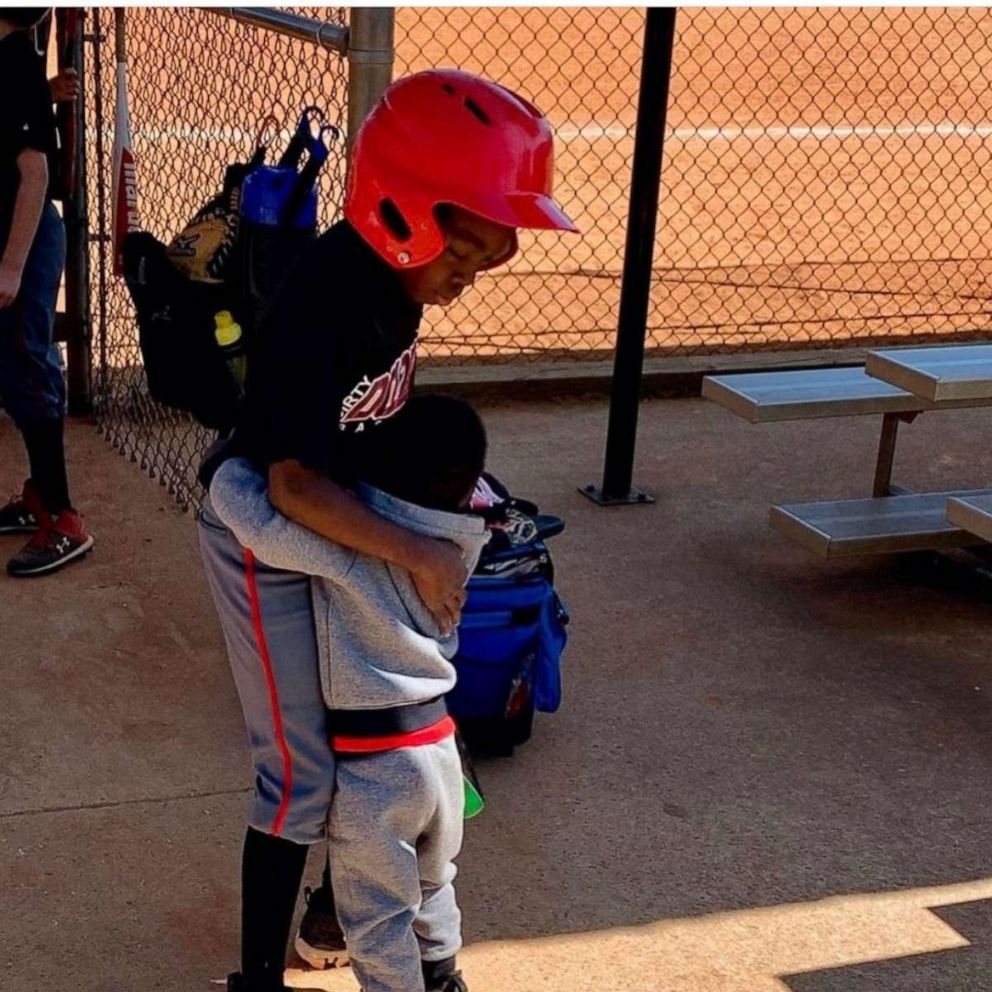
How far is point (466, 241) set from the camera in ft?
8.73

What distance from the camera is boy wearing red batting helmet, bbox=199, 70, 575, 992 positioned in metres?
2.60

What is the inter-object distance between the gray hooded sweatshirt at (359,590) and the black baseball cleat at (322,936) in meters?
0.67

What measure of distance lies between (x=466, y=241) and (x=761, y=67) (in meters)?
17.1

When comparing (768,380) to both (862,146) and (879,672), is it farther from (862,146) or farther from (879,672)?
(862,146)

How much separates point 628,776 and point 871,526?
154 centimetres

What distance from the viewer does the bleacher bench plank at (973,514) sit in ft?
15.4

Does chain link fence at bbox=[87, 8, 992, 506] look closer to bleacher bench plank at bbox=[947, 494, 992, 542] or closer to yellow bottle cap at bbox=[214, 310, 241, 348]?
yellow bottle cap at bbox=[214, 310, 241, 348]

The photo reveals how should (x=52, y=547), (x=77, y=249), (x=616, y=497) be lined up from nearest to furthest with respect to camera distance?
(x=52, y=547) → (x=616, y=497) → (x=77, y=249)

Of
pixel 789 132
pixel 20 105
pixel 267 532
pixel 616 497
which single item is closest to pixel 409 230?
pixel 267 532

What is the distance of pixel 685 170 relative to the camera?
12.9 metres

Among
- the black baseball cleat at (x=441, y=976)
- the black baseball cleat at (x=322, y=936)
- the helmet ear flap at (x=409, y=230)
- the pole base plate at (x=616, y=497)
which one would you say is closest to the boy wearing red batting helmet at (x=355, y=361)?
the helmet ear flap at (x=409, y=230)

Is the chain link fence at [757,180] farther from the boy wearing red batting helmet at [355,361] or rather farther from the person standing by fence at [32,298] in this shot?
the boy wearing red batting helmet at [355,361]

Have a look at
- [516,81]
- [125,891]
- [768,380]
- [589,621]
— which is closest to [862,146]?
[516,81]

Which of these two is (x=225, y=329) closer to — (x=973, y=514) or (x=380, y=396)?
(x=380, y=396)
